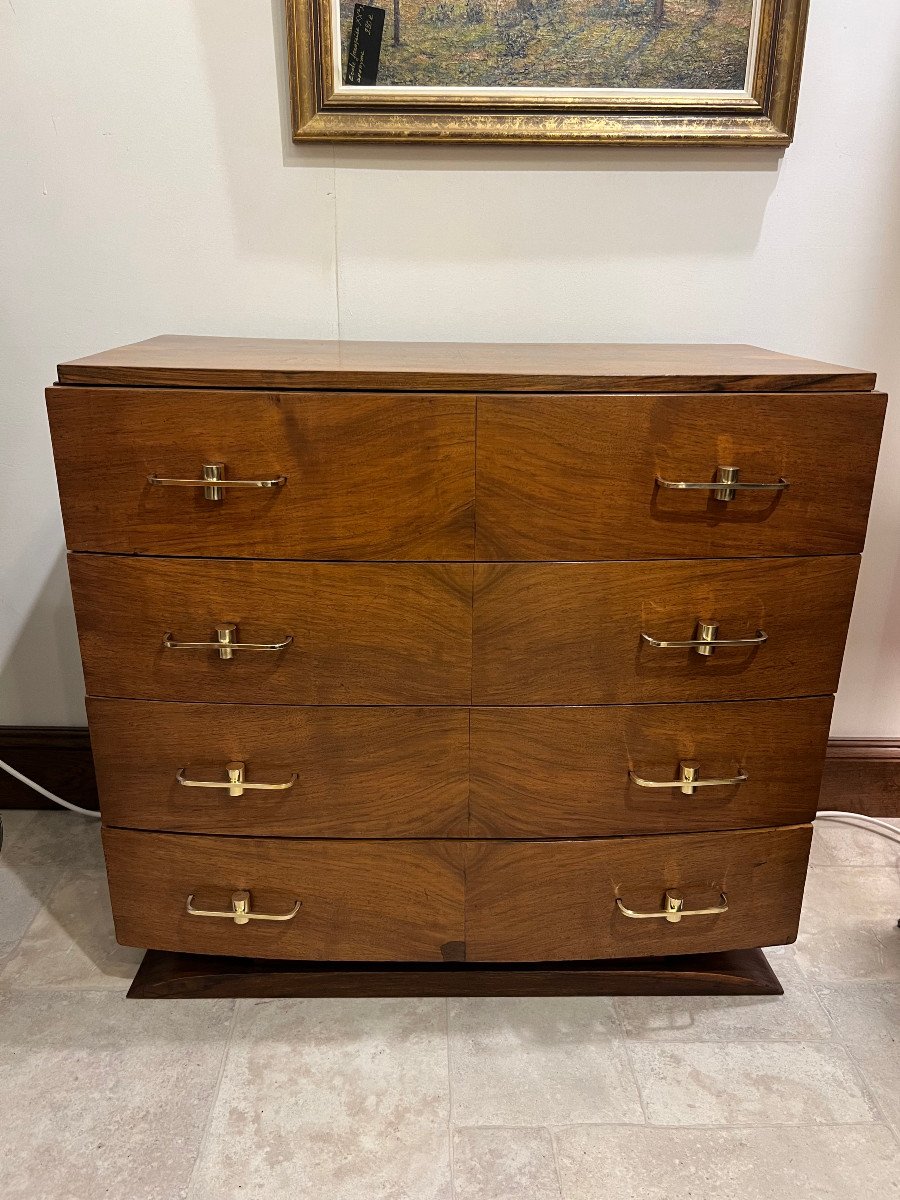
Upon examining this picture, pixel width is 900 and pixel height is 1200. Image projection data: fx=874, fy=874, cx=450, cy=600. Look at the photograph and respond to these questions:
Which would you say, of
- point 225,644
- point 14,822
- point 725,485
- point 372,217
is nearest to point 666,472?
point 725,485

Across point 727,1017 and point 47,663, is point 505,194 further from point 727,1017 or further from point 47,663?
point 727,1017

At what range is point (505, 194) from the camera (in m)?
1.38

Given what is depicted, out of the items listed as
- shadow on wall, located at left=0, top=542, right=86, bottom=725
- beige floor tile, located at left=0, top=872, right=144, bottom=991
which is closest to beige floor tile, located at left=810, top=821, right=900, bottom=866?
beige floor tile, located at left=0, top=872, right=144, bottom=991

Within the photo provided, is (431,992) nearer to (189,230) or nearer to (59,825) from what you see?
(59,825)

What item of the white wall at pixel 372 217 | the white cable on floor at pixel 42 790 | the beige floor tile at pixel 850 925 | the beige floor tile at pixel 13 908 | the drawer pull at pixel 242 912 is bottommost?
the beige floor tile at pixel 850 925

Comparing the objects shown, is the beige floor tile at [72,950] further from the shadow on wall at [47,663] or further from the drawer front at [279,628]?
the drawer front at [279,628]

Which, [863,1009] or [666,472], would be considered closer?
[666,472]

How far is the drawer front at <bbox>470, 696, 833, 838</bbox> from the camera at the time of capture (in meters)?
1.12

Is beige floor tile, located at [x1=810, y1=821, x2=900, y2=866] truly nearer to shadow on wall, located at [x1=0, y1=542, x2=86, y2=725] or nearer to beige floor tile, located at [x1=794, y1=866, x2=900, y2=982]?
beige floor tile, located at [x1=794, y1=866, x2=900, y2=982]

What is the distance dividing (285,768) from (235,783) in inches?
2.6

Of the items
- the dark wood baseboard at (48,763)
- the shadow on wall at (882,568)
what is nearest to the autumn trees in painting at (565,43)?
the shadow on wall at (882,568)

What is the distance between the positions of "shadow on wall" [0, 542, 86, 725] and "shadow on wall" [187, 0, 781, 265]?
0.70 metres

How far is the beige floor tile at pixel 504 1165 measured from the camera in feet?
3.26

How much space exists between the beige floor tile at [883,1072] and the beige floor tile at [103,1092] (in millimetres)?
854
